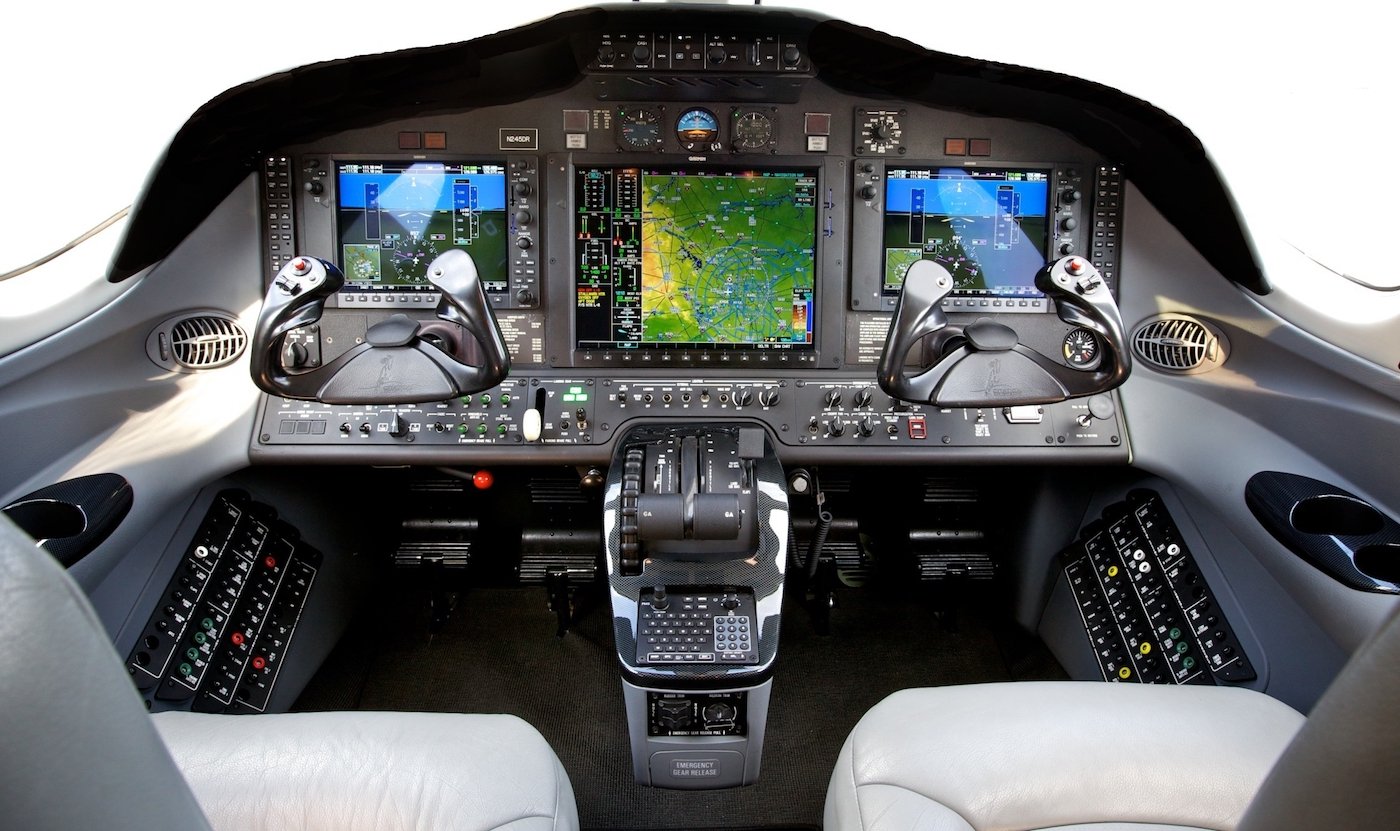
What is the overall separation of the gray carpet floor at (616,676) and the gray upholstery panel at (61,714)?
1.61 m

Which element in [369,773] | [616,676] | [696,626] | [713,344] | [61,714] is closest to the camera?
[61,714]

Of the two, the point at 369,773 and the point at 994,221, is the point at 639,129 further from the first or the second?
the point at 369,773

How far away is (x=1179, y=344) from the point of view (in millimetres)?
2074

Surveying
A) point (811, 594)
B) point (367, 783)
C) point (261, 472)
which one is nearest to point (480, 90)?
point (261, 472)

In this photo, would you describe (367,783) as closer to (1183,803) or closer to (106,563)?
(106,563)

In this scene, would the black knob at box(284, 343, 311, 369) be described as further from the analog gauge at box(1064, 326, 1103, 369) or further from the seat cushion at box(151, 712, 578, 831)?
the analog gauge at box(1064, 326, 1103, 369)

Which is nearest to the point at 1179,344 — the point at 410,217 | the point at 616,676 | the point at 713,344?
the point at 713,344

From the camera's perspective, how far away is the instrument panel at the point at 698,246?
6.75 feet

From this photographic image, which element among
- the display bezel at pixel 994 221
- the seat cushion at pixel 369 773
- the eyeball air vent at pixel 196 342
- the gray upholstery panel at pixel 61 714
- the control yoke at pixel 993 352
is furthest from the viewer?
the display bezel at pixel 994 221

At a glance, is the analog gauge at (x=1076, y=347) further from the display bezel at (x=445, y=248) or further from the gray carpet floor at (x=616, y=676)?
the display bezel at (x=445, y=248)

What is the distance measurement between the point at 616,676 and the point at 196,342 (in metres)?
1.39

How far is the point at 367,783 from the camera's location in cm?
113

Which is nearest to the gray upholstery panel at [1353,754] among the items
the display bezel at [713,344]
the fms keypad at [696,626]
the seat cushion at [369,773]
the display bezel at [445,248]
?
the seat cushion at [369,773]

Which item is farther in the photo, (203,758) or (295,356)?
(295,356)
